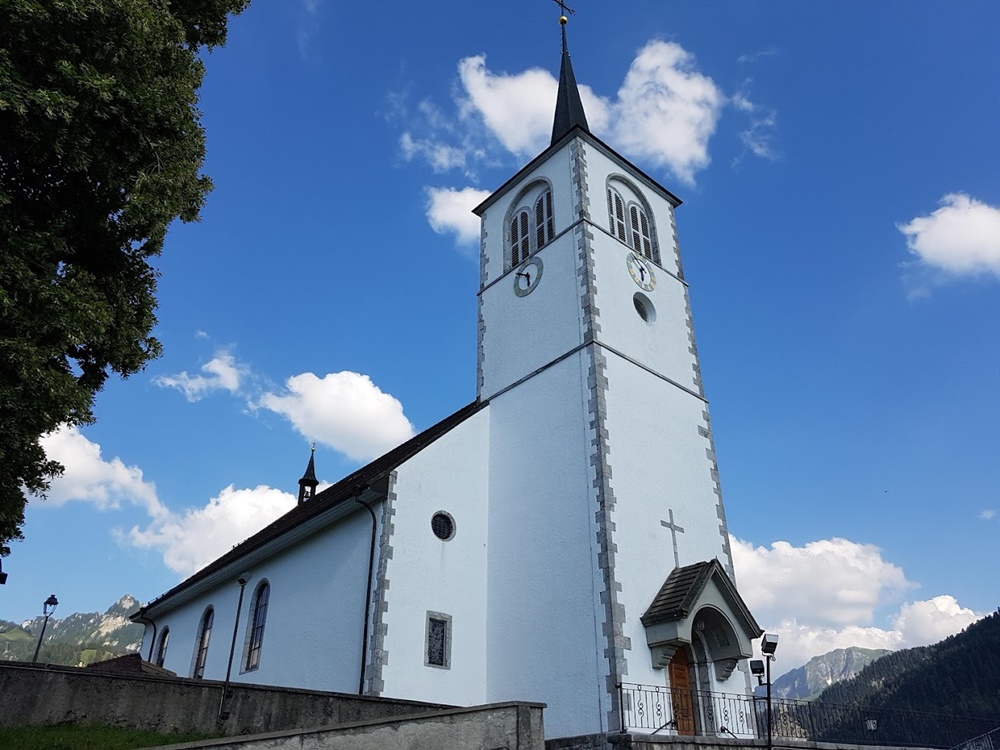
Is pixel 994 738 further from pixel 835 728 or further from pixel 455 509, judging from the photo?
pixel 455 509

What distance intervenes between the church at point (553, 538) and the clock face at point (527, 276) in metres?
0.06

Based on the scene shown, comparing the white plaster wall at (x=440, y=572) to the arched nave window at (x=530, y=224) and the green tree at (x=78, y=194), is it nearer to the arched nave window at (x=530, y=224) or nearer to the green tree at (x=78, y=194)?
the arched nave window at (x=530, y=224)

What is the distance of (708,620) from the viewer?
16.1 m

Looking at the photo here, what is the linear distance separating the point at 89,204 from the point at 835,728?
15.1 metres

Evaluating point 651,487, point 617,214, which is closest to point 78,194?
point 651,487

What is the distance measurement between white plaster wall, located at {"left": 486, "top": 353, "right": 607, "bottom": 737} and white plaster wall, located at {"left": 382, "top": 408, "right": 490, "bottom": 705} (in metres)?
0.35

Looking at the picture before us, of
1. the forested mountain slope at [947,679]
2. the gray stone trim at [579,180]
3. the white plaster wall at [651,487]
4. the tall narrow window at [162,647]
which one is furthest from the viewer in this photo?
the forested mountain slope at [947,679]

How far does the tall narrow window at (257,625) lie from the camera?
20328 millimetres

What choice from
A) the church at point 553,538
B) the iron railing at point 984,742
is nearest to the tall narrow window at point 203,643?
the church at point 553,538

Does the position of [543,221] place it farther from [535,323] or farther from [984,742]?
[984,742]

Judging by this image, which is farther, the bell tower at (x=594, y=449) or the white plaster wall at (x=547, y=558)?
the bell tower at (x=594, y=449)

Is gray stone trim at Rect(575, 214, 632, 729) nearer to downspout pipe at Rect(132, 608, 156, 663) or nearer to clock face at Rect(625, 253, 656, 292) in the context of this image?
clock face at Rect(625, 253, 656, 292)

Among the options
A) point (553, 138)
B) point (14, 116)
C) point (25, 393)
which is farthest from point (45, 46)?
point (553, 138)

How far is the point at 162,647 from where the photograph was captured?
2722 centimetres
